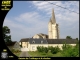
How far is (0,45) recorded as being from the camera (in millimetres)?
5414

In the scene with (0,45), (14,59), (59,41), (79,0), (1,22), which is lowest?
(59,41)

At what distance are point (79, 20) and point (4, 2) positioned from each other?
319cm

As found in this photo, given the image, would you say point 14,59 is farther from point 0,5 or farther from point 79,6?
point 79,6

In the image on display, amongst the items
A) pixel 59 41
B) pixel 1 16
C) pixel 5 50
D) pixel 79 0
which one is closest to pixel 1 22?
pixel 1 16

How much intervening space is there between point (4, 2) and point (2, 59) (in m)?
1.73

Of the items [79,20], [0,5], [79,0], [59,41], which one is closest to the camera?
[0,5]

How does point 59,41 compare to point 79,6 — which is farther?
point 59,41

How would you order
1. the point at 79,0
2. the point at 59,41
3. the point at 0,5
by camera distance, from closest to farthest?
the point at 0,5 → the point at 79,0 → the point at 59,41

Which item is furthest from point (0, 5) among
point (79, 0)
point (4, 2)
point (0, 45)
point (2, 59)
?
point (79, 0)

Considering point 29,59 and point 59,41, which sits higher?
point 29,59

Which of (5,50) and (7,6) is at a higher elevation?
(7,6)

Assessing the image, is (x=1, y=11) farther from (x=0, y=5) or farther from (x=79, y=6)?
(x=79, y=6)

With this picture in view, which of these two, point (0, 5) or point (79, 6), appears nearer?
point (0, 5)

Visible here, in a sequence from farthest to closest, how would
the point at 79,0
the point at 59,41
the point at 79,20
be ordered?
the point at 59,41, the point at 79,20, the point at 79,0
